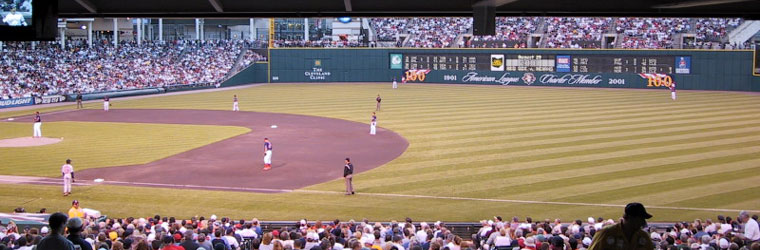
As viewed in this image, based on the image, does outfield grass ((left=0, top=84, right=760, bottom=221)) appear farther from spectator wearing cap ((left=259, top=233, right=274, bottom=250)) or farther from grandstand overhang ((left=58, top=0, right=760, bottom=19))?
grandstand overhang ((left=58, top=0, right=760, bottom=19))

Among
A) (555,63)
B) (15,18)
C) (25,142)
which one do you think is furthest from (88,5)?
(555,63)

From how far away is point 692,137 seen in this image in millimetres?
30719

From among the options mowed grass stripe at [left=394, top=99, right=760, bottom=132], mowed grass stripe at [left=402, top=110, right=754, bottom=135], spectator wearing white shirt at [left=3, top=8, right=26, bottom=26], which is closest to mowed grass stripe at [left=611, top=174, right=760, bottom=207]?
mowed grass stripe at [left=402, top=110, right=754, bottom=135]

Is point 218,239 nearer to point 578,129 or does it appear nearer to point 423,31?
point 578,129

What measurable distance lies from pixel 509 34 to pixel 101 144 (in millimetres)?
48424

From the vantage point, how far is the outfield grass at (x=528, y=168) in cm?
1852

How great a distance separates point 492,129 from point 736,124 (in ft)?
41.8

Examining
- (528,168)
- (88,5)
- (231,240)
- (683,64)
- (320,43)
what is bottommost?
(528,168)

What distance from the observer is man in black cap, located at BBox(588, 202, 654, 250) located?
4359 mm

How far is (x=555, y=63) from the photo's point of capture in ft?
214

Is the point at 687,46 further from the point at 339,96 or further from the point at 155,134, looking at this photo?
the point at 155,134

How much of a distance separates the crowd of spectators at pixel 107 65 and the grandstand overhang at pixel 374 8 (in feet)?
144

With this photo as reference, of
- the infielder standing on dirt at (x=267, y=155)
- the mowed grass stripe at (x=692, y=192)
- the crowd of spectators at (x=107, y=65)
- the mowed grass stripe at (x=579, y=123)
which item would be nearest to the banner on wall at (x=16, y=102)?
the crowd of spectators at (x=107, y=65)

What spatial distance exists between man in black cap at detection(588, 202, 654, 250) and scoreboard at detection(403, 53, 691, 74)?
61559mm
